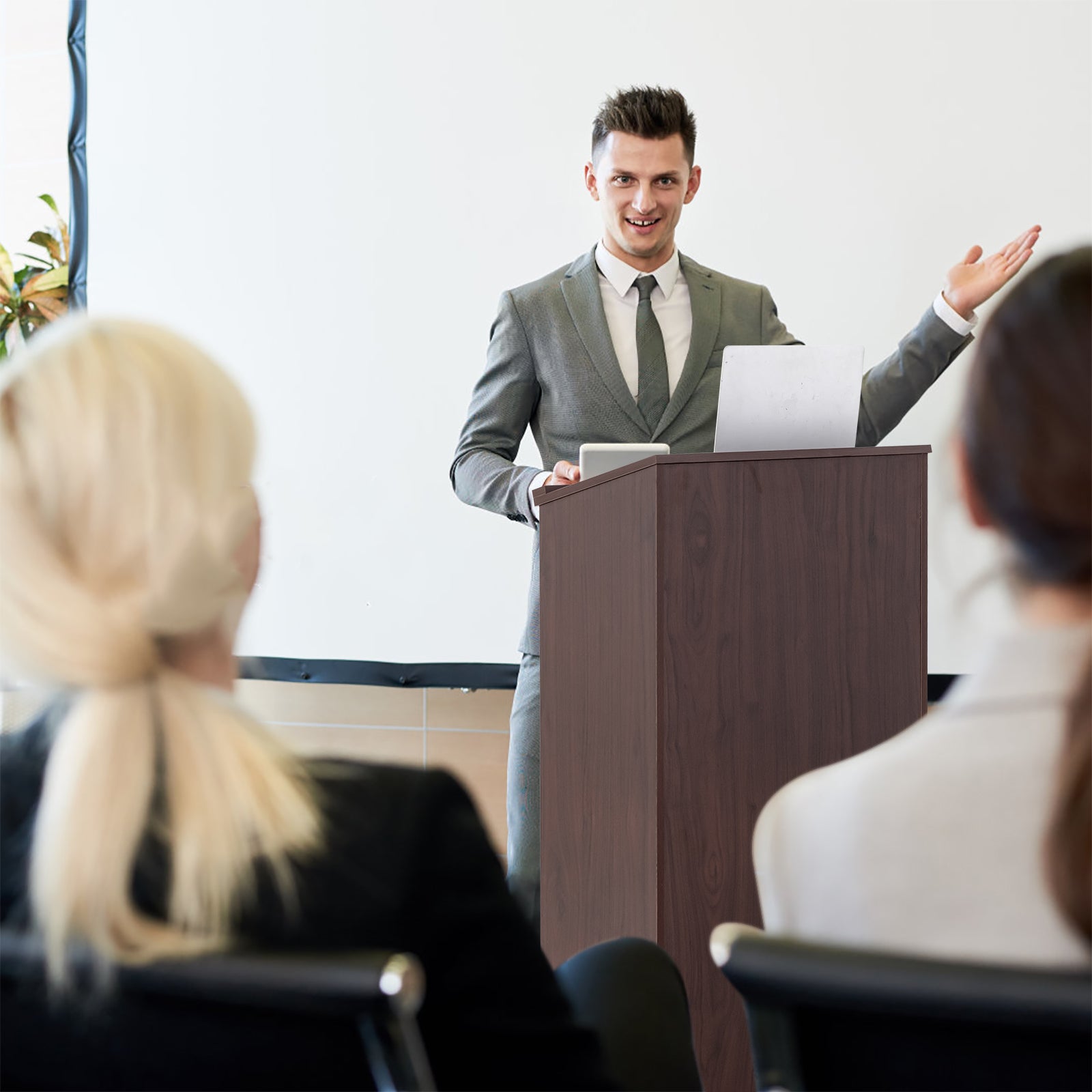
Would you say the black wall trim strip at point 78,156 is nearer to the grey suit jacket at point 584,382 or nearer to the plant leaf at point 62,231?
the plant leaf at point 62,231

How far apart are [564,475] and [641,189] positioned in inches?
31.2

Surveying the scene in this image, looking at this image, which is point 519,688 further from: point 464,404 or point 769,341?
point 464,404

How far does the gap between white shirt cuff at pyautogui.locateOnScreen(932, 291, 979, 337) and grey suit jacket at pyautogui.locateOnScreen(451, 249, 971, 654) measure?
0.11 ft

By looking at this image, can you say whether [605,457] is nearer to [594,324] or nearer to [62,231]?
[594,324]

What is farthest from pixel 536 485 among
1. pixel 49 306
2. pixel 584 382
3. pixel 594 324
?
pixel 49 306

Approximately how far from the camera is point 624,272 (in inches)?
104

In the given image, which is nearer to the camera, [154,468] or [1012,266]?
[154,468]

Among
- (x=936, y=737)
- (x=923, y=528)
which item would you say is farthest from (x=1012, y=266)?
(x=936, y=737)

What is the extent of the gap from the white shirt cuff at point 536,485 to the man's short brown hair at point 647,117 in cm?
79

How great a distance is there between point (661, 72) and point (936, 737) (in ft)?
9.40

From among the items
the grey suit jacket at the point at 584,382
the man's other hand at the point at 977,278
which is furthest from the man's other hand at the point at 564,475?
the man's other hand at the point at 977,278

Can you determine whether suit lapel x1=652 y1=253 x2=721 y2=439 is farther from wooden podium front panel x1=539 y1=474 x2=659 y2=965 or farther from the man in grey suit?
wooden podium front panel x1=539 y1=474 x2=659 y2=965

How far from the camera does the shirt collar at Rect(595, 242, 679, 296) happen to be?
2643 mm

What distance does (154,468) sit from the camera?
2.44ft
